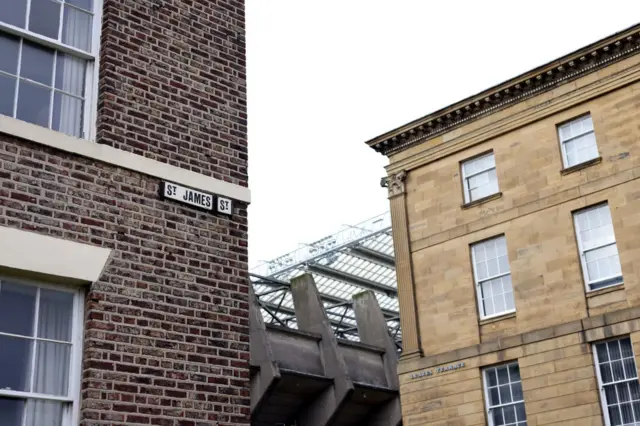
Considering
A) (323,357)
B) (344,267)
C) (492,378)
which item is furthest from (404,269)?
(344,267)

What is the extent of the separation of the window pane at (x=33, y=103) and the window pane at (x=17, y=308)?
1.63m

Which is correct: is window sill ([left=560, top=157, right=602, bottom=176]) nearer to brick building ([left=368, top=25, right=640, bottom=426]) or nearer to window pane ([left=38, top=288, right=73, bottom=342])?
brick building ([left=368, top=25, right=640, bottom=426])

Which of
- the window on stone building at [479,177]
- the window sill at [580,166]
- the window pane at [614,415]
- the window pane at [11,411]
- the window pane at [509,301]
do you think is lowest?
the window pane at [11,411]

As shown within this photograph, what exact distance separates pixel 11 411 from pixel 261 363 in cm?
2172

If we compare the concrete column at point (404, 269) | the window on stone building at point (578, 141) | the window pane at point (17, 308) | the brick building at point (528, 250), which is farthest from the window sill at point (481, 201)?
the window pane at point (17, 308)

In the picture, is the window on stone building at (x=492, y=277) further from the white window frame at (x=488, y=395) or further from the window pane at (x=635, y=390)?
the window pane at (x=635, y=390)

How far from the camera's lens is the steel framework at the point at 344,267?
128ft

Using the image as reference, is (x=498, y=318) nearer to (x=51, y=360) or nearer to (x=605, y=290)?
(x=605, y=290)

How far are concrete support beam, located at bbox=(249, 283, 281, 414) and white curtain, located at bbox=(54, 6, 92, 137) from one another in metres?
20.4

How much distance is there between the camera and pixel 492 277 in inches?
1058

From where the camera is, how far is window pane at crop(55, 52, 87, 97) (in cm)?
833

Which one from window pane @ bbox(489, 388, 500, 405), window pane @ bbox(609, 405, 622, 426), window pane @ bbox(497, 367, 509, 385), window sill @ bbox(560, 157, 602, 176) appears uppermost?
window sill @ bbox(560, 157, 602, 176)

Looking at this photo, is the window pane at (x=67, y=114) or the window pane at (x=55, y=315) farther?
the window pane at (x=67, y=114)

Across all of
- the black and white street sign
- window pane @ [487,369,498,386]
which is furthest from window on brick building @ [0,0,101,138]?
window pane @ [487,369,498,386]
